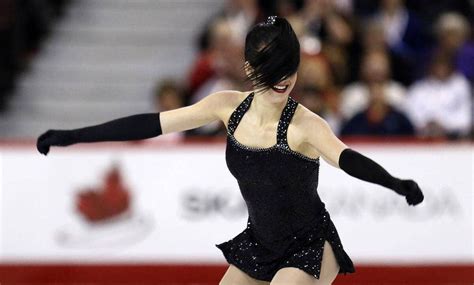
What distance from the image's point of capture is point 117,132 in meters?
4.04

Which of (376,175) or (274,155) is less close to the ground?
(274,155)

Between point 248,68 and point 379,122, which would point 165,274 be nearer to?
point 379,122

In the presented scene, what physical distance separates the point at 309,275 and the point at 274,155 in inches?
18.8

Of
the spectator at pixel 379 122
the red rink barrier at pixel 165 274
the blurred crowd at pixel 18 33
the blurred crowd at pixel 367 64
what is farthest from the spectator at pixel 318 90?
the blurred crowd at pixel 18 33

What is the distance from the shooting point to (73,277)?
705 cm

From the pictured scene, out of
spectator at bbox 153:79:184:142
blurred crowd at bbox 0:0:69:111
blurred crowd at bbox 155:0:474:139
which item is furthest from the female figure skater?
blurred crowd at bbox 0:0:69:111

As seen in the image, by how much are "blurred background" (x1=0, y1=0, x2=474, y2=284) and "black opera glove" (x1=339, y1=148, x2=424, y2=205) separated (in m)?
3.16

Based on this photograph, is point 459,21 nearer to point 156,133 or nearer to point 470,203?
point 470,203

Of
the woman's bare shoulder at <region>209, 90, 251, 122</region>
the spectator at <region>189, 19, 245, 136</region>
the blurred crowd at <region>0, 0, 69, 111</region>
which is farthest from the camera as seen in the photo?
the blurred crowd at <region>0, 0, 69, 111</region>

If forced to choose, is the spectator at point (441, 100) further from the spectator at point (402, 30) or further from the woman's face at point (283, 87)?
the woman's face at point (283, 87)

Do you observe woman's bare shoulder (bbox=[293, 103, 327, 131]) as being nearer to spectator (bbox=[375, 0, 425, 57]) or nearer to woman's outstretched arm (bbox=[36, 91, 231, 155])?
woman's outstretched arm (bbox=[36, 91, 231, 155])

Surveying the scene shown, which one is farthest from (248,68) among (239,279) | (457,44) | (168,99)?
(457,44)

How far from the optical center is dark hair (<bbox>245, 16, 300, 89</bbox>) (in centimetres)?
369

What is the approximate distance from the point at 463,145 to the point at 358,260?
1108mm
